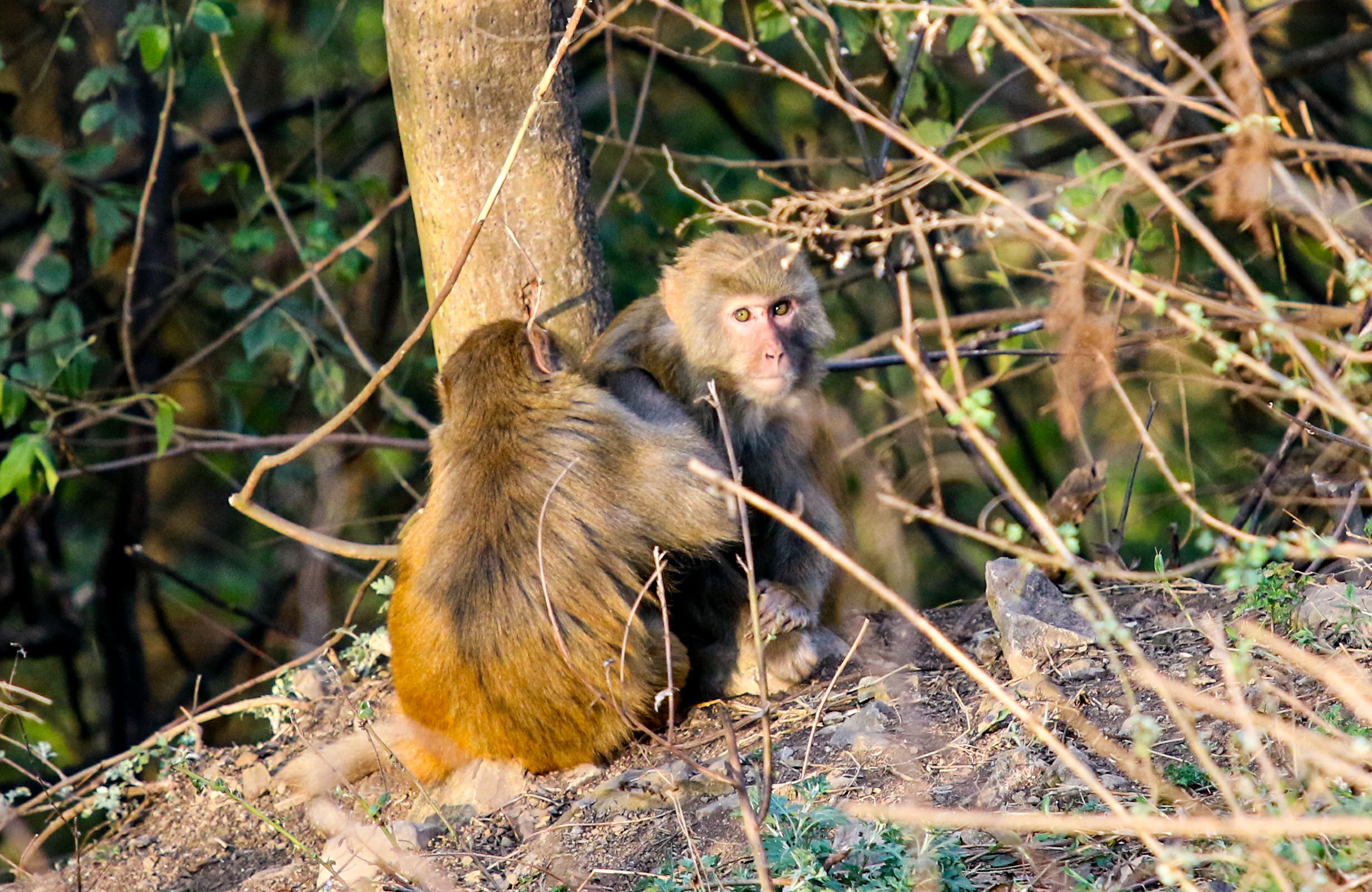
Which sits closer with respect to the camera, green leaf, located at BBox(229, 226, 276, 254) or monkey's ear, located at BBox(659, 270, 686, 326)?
monkey's ear, located at BBox(659, 270, 686, 326)

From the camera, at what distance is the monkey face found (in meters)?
4.01

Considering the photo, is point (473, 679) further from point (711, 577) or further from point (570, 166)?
point (570, 166)

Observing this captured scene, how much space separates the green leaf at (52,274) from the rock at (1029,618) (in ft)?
13.8

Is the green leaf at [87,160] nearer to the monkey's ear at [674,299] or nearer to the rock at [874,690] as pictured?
the monkey's ear at [674,299]

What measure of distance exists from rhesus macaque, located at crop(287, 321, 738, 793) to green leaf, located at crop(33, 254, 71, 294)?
2861mm

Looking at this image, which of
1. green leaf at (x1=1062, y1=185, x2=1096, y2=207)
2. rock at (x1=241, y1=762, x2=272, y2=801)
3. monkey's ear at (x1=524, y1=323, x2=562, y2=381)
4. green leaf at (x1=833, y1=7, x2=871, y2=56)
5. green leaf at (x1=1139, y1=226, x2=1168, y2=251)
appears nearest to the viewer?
monkey's ear at (x1=524, y1=323, x2=562, y2=381)

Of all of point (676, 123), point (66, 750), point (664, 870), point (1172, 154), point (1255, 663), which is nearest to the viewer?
point (664, 870)

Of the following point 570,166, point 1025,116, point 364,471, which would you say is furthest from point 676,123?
point 570,166

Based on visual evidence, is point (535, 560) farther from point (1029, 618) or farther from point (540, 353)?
point (1029, 618)

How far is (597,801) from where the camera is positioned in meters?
3.21

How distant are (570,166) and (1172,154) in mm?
2703

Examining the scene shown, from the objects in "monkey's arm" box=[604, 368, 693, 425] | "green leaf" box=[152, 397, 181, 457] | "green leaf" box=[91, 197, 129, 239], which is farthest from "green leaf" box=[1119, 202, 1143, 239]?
"green leaf" box=[91, 197, 129, 239]

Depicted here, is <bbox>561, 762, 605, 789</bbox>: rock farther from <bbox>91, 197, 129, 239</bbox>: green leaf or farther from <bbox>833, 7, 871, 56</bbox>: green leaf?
<bbox>91, 197, 129, 239</bbox>: green leaf

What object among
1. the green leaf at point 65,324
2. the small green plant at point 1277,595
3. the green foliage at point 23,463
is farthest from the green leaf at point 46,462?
the small green plant at point 1277,595
